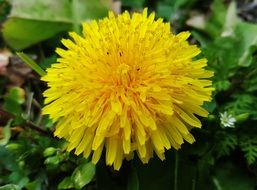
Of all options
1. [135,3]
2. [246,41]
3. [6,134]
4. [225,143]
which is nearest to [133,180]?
[225,143]

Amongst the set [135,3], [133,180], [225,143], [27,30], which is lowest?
[133,180]

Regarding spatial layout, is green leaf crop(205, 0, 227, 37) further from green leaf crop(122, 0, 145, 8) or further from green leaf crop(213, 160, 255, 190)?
green leaf crop(213, 160, 255, 190)

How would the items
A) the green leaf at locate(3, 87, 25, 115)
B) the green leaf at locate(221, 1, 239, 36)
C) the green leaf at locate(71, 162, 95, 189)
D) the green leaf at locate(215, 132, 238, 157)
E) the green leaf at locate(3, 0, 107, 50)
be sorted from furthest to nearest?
the green leaf at locate(221, 1, 239, 36)
the green leaf at locate(3, 0, 107, 50)
the green leaf at locate(3, 87, 25, 115)
the green leaf at locate(215, 132, 238, 157)
the green leaf at locate(71, 162, 95, 189)

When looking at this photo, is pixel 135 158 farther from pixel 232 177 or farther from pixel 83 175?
pixel 232 177

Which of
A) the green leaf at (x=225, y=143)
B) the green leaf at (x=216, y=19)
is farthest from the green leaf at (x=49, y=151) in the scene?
the green leaf at (x=216, y=19)

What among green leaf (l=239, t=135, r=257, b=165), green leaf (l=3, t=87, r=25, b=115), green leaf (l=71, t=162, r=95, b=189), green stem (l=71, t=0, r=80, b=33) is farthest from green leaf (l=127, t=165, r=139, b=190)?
green stem (l=71, t=0, r=80, b=33)

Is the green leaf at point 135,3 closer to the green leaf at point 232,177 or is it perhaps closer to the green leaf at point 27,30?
the green leaf at point 27,30
